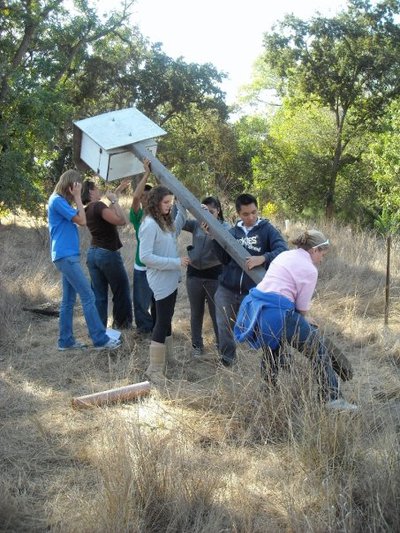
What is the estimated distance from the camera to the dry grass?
2988 millimetres

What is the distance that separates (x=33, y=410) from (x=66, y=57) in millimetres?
17212

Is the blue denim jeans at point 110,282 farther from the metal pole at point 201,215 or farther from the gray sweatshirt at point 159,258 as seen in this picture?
the metal pole at point 201,215

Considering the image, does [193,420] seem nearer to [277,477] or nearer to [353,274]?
[277,477]

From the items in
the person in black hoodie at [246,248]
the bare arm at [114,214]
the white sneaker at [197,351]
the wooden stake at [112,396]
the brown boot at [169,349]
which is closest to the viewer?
the wooden stake at [112,396]

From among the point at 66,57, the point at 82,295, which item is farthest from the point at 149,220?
the point at 66,57

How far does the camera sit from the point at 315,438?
3381 mm

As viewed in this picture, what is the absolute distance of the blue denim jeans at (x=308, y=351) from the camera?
4.00 m

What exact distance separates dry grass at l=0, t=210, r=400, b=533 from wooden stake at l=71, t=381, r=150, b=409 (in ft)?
0.28

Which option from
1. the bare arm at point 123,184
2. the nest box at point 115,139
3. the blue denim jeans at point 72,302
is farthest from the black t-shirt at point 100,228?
the nest box at point 115,139

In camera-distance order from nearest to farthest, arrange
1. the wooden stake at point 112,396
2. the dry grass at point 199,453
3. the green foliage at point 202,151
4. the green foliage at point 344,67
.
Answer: the dry grass at point 199,453 → the wooden stake at point 112,396 → the green foliage at point 344,67 → the green foliage at point 202,151

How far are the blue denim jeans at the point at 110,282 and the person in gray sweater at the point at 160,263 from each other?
1269 millimetres

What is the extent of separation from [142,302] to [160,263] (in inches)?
64.9

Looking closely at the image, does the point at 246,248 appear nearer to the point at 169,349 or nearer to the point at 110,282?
the point at 169,349

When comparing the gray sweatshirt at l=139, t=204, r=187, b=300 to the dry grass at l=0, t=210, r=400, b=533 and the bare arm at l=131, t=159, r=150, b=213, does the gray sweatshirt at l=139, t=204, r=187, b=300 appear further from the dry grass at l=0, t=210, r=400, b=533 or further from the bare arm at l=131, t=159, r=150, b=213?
the dry grass at l=0, t=210, r=400, b=533
